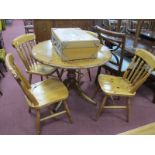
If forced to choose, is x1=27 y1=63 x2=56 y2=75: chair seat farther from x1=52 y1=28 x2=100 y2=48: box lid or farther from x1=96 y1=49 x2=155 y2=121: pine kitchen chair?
x1=96 y1=49 x2=155 y2=121: pine kitchen chair

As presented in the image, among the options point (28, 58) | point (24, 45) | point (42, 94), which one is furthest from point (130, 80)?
point (24, 45)

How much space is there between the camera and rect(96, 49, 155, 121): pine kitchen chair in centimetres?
180

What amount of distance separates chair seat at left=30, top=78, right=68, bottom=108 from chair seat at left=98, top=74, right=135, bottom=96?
46 cm

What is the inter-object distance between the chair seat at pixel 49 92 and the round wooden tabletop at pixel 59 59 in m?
0.32

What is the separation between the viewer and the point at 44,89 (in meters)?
1.85

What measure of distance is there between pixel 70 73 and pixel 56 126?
0.70m

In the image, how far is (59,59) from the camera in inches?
68.1

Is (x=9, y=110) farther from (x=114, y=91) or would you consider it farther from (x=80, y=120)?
(x=114, y=91)

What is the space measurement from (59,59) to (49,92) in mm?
366

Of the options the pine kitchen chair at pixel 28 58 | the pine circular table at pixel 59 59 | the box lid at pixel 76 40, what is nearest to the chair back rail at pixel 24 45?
the pine kitchen chair at pixel 28 58

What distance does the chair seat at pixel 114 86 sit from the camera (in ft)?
6.11

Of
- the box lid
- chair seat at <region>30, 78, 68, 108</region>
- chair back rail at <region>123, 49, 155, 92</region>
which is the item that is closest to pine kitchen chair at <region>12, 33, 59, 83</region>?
chair seat at <region>30, 78, 68, 108</region>

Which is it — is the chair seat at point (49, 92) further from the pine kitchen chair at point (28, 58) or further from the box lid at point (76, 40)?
the box lid at point (76, 40)
